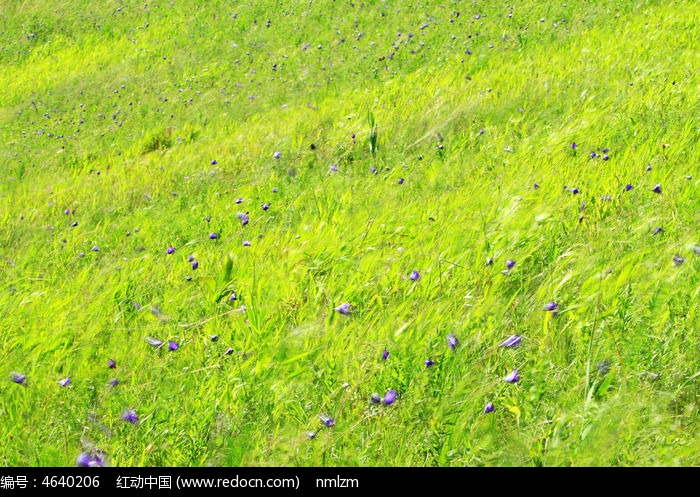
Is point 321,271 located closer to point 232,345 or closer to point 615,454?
point 232,345

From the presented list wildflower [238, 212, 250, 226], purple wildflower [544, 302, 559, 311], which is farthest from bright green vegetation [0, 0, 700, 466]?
wildflower [238, 212, 250, 226]

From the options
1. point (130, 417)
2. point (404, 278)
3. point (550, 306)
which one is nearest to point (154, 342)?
point (130, 417)

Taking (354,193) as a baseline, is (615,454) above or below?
above

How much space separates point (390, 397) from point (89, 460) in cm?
114

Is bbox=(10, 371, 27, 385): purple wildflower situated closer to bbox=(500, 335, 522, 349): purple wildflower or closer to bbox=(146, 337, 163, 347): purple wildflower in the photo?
bbox=(146, 337, 163, 347): purple wildflower

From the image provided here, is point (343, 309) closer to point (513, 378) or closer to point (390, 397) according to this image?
point (390, 397)

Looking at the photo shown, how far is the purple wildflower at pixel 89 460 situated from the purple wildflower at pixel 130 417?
19cm

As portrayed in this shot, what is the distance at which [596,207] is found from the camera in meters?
3.66
